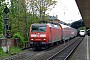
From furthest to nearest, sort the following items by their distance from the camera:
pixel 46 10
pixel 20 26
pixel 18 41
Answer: pixel 46 10
pixel 20 26
pixel 18 41

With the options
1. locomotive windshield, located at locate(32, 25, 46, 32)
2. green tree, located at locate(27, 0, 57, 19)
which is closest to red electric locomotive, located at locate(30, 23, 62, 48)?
locomotive windshield, located at locate(32, 25, 46, 32)

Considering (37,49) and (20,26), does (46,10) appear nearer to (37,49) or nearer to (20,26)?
(20,26)

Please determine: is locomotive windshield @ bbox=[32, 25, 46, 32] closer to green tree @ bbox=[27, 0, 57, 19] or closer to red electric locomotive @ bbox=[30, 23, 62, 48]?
red electric locomotive @ bbox=[30, 23, 62, 48]

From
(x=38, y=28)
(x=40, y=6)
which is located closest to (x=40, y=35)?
(x=38, y=28)

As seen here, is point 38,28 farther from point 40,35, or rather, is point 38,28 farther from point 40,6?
point 40,6

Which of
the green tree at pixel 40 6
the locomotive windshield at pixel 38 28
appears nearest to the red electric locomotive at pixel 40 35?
the locomotive windshield at pixel 38 28

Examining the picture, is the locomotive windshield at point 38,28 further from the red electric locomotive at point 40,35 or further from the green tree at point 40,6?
the green tree at point 40,6

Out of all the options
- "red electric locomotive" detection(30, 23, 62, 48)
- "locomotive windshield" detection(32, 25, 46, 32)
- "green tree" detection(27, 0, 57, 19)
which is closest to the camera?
"red electric locomotive" detection(30, 23, 62, 48)

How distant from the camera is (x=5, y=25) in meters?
25.1

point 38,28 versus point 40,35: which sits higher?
point 38,28

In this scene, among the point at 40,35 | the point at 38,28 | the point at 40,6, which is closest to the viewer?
the point at 40,35

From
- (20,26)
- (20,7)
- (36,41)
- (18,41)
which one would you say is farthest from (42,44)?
(20,7)

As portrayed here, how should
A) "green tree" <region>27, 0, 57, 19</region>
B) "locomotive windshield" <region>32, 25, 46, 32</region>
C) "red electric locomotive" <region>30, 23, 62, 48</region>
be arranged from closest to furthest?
"red electric locomotive" <region>30, 23, 62, 48</region> → "locomotive windshield" <region>32, 25, 46, 32</region> → "green tree" <region>27, 0, 57, 19</region>

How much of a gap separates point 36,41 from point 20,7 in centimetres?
1348
